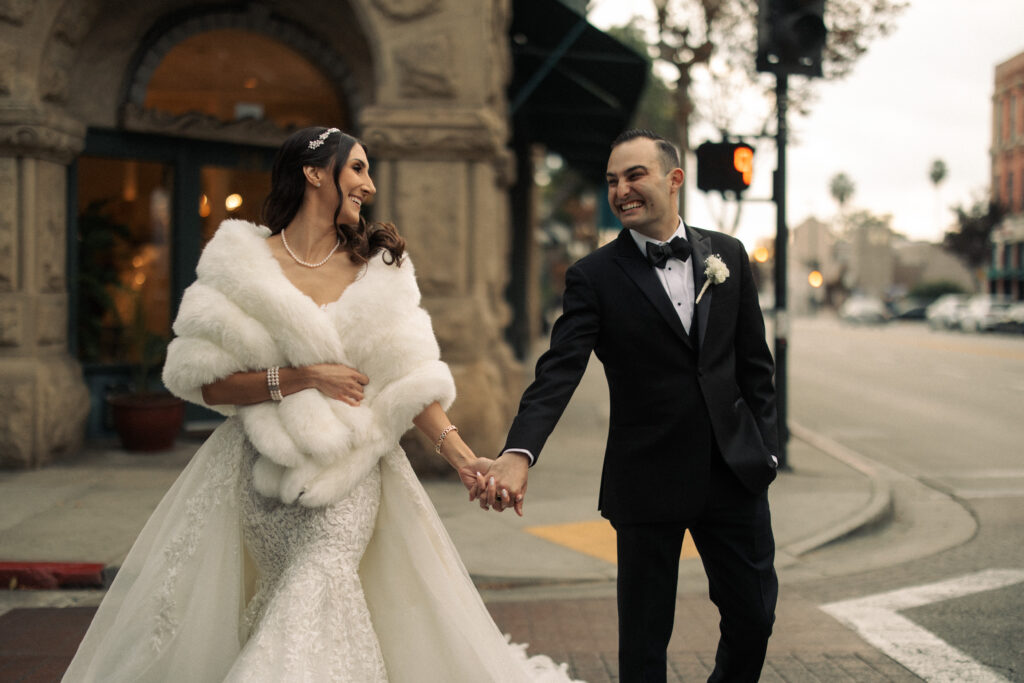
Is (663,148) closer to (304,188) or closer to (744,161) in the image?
(304,188)

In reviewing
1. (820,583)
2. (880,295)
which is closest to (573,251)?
(820,583)

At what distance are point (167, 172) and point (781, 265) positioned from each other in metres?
6.46

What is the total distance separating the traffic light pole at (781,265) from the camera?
30.5ft

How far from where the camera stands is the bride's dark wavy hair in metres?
3.27

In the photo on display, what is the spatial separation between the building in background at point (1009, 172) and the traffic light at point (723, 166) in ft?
191

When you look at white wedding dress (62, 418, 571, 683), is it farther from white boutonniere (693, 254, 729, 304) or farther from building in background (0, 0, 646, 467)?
building in background (0, 0, 646, 467)

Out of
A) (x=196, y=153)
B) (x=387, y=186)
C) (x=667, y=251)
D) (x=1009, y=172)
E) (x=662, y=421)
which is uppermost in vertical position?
(x=1009, y=172)

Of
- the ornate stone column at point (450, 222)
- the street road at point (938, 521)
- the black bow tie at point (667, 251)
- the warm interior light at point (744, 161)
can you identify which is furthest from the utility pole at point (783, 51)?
the black bow tie at point (667, 251)

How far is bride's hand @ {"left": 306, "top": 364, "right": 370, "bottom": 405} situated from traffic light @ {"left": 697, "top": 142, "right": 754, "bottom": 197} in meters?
6.67

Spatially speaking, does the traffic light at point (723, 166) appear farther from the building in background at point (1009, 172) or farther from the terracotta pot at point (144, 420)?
the building in background at point (1009, 172)

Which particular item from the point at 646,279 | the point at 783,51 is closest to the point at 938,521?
the point at 783,51

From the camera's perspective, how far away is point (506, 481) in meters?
3.04

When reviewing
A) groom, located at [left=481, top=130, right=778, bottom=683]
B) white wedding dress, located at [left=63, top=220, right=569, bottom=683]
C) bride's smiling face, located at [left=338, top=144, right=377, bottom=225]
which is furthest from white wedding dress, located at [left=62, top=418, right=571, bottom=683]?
bride's smiling face, located at [left=338, top=144, right=377, bottom=225]

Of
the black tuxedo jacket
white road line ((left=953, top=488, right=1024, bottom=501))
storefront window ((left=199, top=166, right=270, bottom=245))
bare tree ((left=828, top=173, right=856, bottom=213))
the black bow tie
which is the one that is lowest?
white road line ((left=953, top=488, right=1024, bottom=501))
